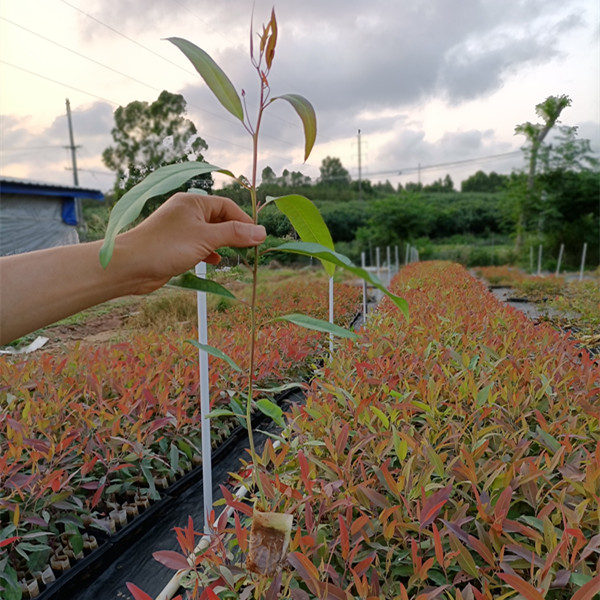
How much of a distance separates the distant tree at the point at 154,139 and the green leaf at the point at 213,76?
32 cm

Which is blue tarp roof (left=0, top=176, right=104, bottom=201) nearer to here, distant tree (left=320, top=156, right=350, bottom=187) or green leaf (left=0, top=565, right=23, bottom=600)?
green leaf (left=0, top=565, right=23, bottom=600)

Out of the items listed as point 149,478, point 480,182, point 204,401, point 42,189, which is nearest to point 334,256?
point 204,401

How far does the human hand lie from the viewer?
73cm

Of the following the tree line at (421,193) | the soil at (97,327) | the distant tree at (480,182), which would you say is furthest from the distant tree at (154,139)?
the distant tree at (480,182)

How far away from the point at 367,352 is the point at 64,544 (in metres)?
1.33

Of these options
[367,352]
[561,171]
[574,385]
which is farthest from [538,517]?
[561,171]

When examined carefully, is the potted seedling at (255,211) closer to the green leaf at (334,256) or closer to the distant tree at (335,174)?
the green leaf at (334,256)

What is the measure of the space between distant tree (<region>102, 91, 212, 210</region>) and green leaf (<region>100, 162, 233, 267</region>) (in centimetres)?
37

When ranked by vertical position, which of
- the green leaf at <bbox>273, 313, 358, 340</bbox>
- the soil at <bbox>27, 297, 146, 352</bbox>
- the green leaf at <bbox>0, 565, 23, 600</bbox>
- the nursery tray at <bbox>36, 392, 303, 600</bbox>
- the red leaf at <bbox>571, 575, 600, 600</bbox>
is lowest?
the soil at <bbox>27, 297, 146, 352</bbox>

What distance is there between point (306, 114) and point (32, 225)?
11.6 m

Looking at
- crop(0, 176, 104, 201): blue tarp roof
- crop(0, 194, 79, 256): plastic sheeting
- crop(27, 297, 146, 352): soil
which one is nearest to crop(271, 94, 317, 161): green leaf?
crop(27, 297, 146, 352): soil

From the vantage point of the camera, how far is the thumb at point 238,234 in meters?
0.73

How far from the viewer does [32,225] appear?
10469 millimetres

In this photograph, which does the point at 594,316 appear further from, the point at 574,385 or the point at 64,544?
the point at 64,544
